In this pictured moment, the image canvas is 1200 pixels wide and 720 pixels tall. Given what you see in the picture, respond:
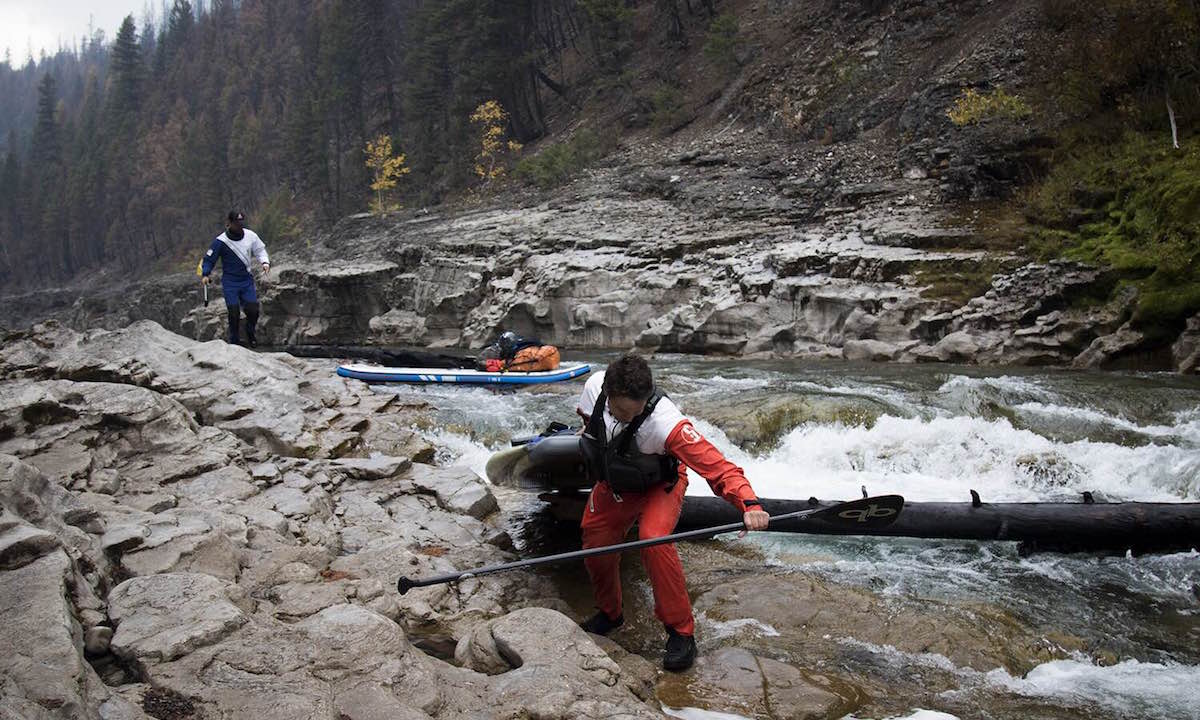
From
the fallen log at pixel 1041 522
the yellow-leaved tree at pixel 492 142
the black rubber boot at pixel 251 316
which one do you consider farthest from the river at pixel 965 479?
the yellow-leaved tree at pixel 492 142

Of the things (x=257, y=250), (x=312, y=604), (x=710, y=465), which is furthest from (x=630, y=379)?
(x=257, y=250)

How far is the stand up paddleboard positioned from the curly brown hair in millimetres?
8912

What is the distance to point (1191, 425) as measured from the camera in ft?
27.5

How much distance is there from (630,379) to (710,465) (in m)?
0.60

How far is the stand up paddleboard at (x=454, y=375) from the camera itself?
42.0ft

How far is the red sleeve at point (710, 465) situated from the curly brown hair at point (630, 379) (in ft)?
0.91

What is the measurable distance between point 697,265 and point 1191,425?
36.0ft

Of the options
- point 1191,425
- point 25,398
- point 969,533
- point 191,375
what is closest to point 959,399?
point 1191,425

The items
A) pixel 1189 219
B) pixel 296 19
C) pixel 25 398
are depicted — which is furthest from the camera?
pixel 296 19

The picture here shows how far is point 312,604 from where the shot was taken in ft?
12.5

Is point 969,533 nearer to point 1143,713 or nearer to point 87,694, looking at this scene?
point 1143,713

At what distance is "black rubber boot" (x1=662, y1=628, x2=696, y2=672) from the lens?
3838mm

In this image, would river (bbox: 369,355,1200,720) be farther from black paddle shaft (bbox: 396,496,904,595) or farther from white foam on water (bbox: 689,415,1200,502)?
black paddle shaft (bbox: 396,496,904,595)

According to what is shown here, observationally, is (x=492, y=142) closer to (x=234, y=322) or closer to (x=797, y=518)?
(x=234, y=322)
